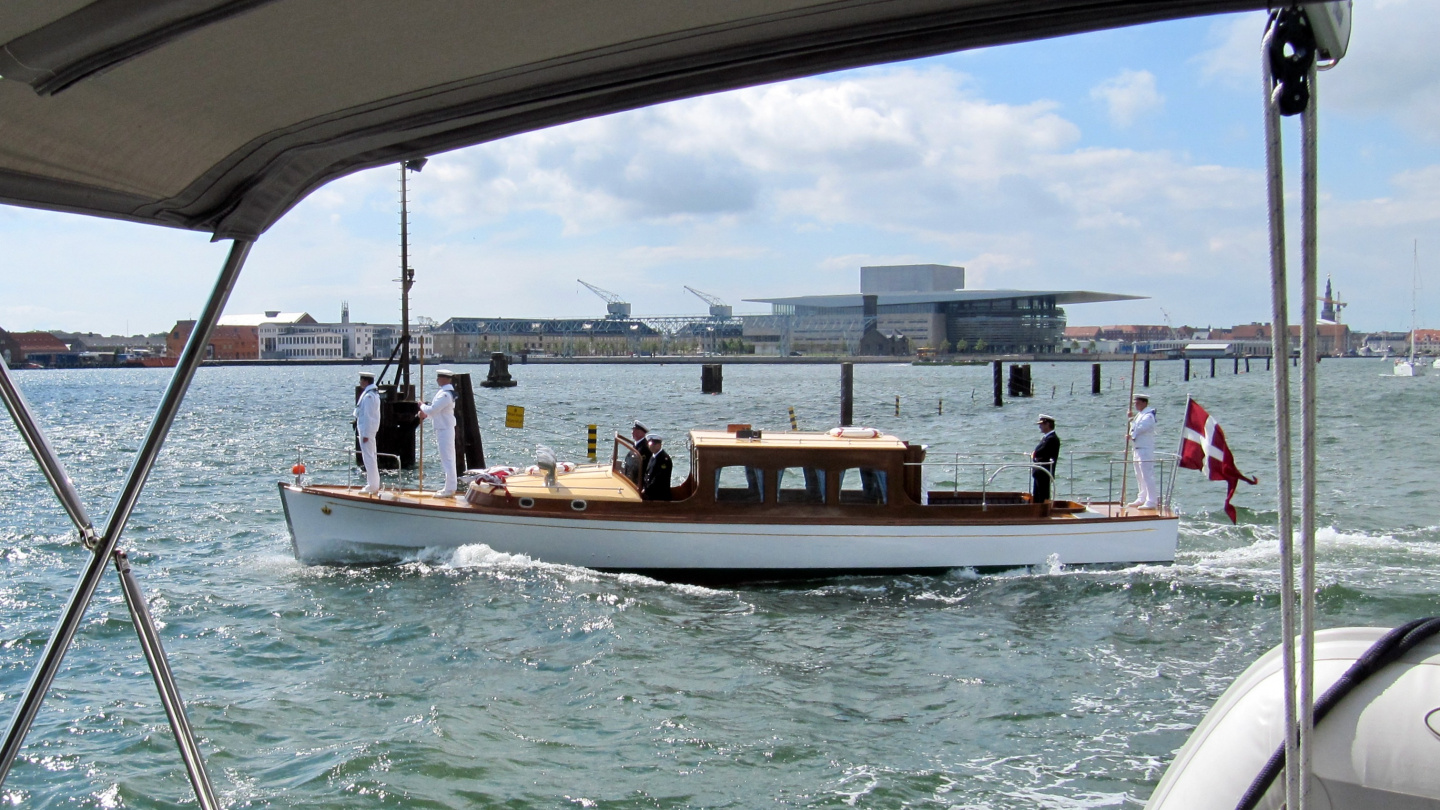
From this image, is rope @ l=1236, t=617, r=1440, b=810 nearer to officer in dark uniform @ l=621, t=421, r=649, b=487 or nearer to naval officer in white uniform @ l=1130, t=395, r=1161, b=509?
officer in dark uniform @ l=621, t=421, r=649, b=487

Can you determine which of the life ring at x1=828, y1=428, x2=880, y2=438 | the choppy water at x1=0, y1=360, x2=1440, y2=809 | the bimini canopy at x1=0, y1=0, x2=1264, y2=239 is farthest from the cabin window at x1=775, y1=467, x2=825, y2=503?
the bimini canopy at x1=0, y1=0, x2=1264, y2=239

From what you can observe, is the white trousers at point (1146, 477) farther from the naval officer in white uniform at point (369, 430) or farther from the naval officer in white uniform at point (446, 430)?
the naval officer in white uniform at point (369, 430)

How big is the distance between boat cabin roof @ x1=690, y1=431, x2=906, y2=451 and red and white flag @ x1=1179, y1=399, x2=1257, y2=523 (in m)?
3.54

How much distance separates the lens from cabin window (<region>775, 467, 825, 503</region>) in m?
14.2

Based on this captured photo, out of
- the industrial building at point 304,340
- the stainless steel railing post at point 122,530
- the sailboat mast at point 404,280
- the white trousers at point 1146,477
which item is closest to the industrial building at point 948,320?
the industrial building at point 304,340

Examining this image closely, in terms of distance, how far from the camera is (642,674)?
35.3ft

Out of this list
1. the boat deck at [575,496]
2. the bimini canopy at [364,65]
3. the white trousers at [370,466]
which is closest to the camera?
the bimini canopy at [364,65]

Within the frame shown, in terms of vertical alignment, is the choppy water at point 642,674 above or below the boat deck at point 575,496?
below

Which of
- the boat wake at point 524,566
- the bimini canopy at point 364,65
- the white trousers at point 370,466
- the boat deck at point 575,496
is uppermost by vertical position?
the bimini canopy at point 364,65

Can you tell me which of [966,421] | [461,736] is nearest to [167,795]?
[461,736]

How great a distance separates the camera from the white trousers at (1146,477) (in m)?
15.0

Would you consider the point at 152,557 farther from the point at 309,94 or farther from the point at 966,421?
the point at 966,421

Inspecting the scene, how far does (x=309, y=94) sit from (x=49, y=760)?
8.46 m

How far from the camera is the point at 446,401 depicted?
15.1 metres
